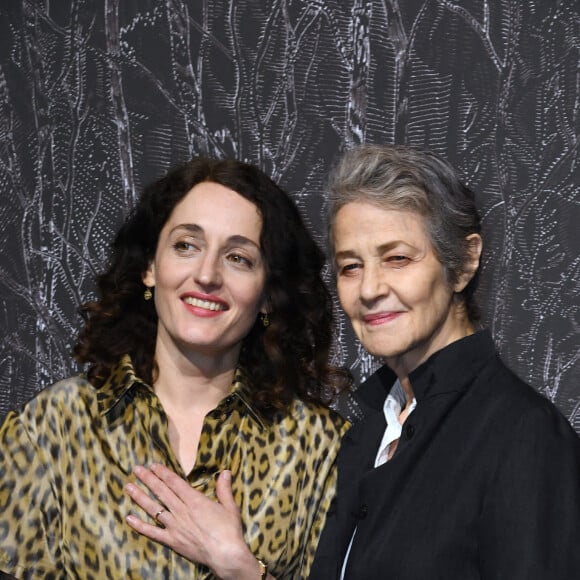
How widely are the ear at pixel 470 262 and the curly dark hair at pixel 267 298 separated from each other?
0.50 m

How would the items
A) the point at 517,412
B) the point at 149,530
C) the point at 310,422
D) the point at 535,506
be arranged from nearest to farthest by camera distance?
1. the point at 535,506
2. the point at 517,412
3. the point at 149,530
4. the point at 310,422

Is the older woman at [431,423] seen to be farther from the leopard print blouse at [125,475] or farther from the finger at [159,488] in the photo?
the finger at [159,488]

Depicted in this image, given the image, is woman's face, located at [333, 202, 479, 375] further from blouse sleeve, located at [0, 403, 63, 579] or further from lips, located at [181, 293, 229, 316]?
blouse sleeve, located at [0, 403, 63, 579]

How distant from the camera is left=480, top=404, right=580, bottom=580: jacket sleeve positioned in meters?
1.56

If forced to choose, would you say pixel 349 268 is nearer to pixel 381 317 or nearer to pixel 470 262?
pixel 381 317

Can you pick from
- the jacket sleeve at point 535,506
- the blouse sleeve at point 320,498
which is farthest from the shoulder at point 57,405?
the jacket sleeve at point 535,506

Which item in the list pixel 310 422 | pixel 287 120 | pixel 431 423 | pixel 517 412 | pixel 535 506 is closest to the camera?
pixel 535 506

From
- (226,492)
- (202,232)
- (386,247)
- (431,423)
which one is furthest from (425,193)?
(226,492)

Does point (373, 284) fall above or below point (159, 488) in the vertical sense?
above

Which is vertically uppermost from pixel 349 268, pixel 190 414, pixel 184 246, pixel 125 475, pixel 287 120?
pixel 287 120

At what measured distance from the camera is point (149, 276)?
7.70ft

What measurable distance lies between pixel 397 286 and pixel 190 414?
0.62m

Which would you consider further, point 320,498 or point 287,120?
point 287,120

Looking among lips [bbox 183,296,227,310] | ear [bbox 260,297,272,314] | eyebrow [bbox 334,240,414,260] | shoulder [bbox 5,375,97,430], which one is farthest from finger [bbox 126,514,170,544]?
eyebrow [bbox 334,240,414,260]
